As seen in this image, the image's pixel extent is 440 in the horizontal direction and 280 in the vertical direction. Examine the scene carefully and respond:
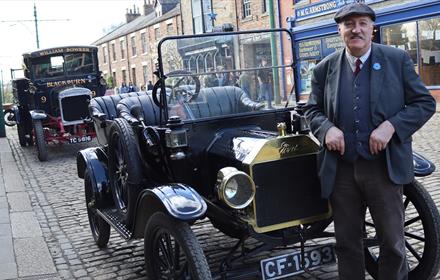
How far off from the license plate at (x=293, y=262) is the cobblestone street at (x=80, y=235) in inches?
25.1

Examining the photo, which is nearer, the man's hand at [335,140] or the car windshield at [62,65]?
the man's hand at [335,140]

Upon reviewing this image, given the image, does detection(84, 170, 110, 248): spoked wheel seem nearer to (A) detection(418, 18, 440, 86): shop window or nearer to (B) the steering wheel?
(B) the steering wheel

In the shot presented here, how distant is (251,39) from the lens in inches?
168

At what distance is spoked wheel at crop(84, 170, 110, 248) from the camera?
4949mm

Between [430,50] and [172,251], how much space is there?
1449cm

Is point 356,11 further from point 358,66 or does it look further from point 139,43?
point 139,43

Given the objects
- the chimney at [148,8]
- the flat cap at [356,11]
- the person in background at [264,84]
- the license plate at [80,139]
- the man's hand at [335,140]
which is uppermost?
the chimney at [148,8]

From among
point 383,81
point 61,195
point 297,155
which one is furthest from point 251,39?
point 61,195

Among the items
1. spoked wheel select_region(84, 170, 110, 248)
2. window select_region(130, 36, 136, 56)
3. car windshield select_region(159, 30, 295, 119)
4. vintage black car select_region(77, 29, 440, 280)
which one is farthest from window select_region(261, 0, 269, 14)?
car windshield select_region(159, 30, 295, 119)

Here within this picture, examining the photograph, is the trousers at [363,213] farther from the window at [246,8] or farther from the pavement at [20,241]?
the window at [246,8]

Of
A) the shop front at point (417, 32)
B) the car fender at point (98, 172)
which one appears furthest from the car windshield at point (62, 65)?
the car fender at point (98, 172)

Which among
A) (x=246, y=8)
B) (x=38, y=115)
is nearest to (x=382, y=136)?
(x=38, y=115)

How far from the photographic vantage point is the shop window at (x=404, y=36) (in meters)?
16.1

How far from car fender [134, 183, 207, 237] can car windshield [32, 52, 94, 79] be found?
997 centimetres
